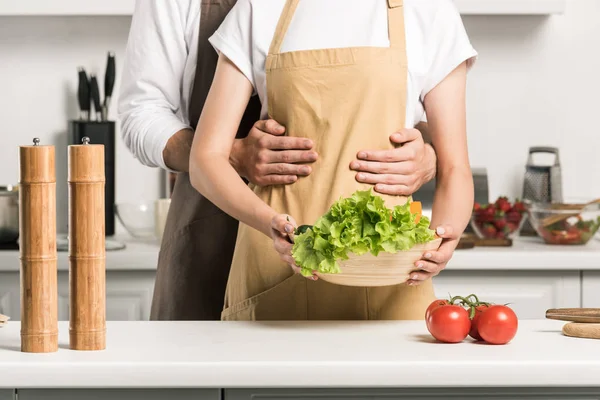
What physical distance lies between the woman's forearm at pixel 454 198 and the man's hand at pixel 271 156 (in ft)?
0.80

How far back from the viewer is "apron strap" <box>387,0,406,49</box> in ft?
5.42

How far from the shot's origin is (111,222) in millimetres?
3061

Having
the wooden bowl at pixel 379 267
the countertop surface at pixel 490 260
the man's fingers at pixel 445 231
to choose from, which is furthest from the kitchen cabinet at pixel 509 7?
the wooden bowl at pixel 379 267

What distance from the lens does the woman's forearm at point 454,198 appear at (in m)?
1.63

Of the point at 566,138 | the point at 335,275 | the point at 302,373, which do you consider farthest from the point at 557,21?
the point at 302,373

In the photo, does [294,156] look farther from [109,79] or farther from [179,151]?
[109,79]

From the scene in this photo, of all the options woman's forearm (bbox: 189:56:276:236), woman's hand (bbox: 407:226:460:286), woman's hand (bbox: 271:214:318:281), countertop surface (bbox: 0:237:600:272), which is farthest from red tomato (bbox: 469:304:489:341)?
countertop surface (bbox: 0:237:600:272)

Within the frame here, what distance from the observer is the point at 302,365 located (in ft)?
3.95

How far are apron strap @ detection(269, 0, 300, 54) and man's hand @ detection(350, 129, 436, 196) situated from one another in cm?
25

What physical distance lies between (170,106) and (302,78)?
1.37 feet

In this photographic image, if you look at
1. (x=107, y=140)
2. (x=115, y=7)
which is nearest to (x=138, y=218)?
(x=107, y=140)

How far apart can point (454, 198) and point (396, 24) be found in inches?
13.2

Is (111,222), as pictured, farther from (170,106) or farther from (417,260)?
(417,260)

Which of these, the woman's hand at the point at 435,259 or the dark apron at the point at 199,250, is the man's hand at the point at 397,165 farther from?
the dark apron at the point at 199,250
